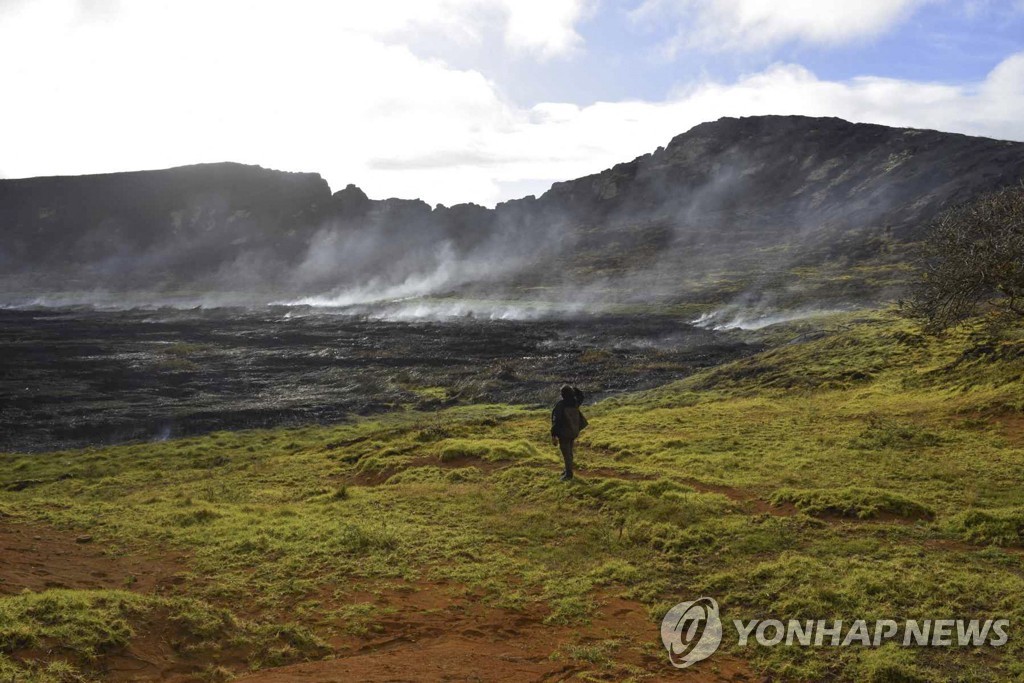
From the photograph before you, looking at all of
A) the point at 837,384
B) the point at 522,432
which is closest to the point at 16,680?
the point at 522,432

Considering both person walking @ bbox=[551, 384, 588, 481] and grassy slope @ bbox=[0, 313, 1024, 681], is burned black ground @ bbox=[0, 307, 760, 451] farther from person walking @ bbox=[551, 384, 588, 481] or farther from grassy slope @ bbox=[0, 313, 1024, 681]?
person walking @ bbox=[551, 384, 588, 481]

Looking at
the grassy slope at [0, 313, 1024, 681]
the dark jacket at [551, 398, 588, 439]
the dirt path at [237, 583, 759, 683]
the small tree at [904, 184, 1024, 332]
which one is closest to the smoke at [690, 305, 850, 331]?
the small tree at [904, 184, 1024, 332]

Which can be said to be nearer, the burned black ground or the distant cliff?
the burned black ground

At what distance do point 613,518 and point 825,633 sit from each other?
20.3 ft

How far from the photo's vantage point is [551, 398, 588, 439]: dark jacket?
18.0m

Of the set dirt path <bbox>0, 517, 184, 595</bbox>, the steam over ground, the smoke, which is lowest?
dirt path <bbox>0, 517, 184, 595</bbox>

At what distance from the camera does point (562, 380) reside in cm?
4691

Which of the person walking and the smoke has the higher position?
the smoke

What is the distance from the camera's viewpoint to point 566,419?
18.1m

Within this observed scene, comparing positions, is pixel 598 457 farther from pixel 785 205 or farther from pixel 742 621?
pixel 785 205

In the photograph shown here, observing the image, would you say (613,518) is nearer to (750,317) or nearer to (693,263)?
(750,317)

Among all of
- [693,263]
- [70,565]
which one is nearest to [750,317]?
[693,263]

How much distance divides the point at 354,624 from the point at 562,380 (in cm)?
3648

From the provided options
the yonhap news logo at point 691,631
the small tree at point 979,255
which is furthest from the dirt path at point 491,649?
the small tree at point 979,255
